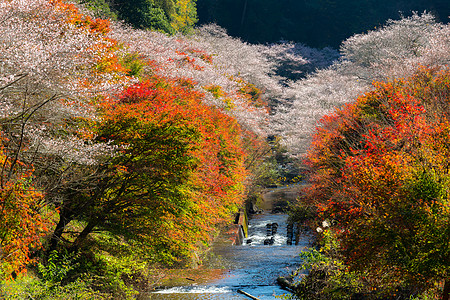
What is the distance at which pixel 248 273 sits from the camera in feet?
53.5

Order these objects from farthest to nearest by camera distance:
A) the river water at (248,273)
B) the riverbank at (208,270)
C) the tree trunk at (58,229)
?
the riverbank at (208,270) < the river water at (248,273) < the tree trunk at (58,229)

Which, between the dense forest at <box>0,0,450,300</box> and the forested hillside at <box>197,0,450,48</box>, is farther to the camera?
the forested hillside at <box>197,0,450,48</box>

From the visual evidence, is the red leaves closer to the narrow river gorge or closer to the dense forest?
the dense forest

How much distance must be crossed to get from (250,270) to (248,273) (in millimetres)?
481

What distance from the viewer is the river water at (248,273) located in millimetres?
12727

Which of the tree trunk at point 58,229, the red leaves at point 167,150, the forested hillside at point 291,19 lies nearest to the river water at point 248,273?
the red leaves at point 167,150

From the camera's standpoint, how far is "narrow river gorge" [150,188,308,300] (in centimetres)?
1285

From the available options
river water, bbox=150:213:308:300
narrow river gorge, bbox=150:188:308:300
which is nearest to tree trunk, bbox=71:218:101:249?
narrow river gorge, bbox=150:188:308:300

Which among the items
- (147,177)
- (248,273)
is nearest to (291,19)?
(248,273)

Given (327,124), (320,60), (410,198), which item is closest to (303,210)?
(327,124)

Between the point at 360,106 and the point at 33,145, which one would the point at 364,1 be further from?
the point at 33,145

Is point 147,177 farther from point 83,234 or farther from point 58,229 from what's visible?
point 58,229

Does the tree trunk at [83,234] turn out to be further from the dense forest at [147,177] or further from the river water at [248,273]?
the river water at [248,273]

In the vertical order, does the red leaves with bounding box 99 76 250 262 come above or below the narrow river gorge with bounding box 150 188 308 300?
above
